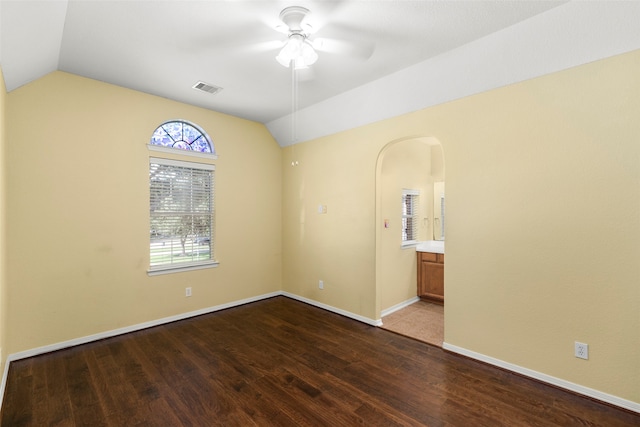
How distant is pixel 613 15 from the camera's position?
6.28 ft

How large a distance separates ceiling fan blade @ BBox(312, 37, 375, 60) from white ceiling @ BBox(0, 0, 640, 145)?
4 centimetres

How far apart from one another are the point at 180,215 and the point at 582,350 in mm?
4390

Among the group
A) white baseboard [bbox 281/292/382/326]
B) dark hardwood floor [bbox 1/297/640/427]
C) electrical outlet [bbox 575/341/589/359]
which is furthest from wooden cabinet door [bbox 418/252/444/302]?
electrical outlet [bbox 575/341/589/359]

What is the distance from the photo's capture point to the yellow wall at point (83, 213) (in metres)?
2.80

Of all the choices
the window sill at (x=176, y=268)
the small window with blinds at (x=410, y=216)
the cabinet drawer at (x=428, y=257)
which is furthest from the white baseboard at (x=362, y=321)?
the small window with blinds at (x=410, y=216)

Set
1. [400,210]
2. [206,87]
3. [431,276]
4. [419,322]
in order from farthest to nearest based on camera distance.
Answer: [431,276] < [400,210] < [419,322] < [206,87]

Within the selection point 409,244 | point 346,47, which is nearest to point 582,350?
point 409,244

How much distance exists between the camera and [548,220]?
240cm

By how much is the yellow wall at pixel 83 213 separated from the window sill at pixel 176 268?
0.26 feet

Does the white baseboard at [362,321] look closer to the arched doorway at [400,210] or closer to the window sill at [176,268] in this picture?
the arched doorway at [400,210]

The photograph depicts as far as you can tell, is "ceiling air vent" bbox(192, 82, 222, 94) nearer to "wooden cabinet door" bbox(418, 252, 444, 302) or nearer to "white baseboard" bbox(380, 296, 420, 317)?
"white baseboard" bbox(380, 296, 420, 317)

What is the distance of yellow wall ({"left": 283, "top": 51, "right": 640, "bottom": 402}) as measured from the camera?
2.10 m

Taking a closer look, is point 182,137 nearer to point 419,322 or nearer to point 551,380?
point 419,322

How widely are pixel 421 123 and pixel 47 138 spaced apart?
12.9ft
